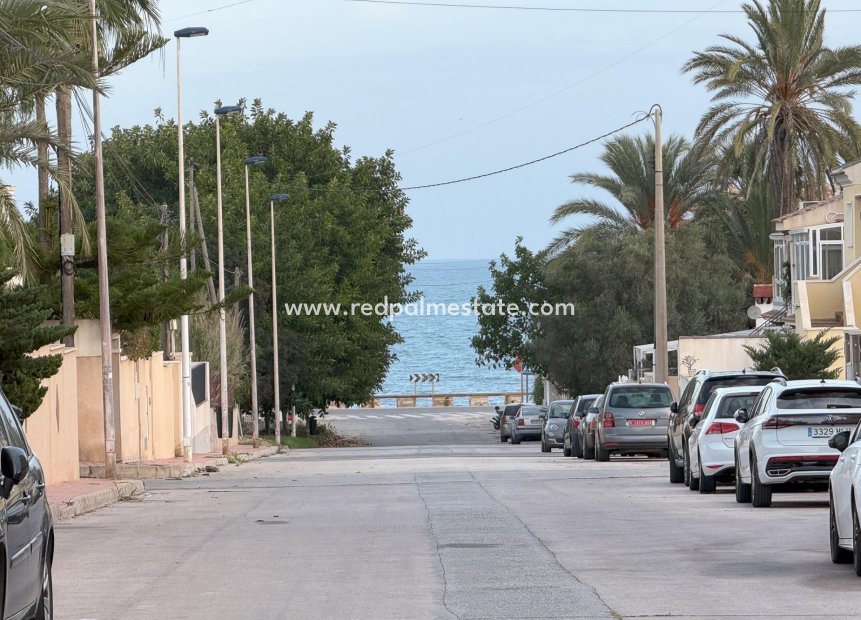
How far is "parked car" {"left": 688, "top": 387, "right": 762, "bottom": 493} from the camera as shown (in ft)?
76.6

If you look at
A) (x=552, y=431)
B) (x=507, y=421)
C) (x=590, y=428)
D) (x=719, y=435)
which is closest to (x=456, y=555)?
(x=719, y=435)

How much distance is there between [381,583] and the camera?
12.8m

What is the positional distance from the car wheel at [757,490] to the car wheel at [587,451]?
1791 centimetres

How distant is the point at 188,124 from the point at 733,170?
33493mm

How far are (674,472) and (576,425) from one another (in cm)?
1465

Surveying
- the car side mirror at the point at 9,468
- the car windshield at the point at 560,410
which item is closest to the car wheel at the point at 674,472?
the car side mirror at the point at 9,468

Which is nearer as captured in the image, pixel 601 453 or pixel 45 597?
pixel 45 597

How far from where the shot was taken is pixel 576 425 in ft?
135

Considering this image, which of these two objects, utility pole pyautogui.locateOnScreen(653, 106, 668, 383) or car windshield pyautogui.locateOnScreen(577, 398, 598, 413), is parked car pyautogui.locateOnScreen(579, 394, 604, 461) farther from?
utility pole pyautogui.locateOnScreen(653, 106, 668, 383)

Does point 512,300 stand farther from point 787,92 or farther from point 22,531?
point 22,531

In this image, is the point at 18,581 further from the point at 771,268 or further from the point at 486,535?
the point at 771,268

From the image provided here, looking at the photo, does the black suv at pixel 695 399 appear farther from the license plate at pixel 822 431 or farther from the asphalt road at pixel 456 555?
the license plate at pixel 822 431

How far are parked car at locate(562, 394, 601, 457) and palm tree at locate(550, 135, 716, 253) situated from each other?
26191 mm

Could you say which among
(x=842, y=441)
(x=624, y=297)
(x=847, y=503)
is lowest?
(x=847, y=503)
